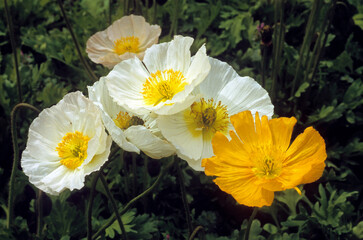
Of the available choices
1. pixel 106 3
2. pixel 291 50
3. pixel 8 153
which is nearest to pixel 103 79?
pixel 8 153

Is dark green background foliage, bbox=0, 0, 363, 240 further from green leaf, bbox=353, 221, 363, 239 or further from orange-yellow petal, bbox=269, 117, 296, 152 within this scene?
orange-yellow petal, bbox=269, 117, 296, 152

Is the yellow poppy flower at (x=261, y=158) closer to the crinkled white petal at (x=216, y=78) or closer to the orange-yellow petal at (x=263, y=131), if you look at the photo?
the orange-yellow petal at (x=263, y=131)

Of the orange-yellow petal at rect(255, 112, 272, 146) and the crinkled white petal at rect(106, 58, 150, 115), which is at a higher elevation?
the crinkled white petal at rect(106, 58, 150, 115)

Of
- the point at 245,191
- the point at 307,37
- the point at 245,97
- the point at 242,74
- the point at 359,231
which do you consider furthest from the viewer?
the point at 242,74

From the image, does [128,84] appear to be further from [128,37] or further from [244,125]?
[128,37]

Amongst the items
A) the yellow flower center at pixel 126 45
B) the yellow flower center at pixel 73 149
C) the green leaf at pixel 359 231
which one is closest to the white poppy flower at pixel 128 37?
the yellow flower center at pixel 126 45

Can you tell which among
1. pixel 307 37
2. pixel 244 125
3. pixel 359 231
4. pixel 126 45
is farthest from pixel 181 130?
pixel 307 37

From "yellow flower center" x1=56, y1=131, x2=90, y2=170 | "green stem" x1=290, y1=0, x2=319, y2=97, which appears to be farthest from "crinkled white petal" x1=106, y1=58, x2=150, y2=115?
"green stem" x1=290, y1=0, x2=319, y2=97
